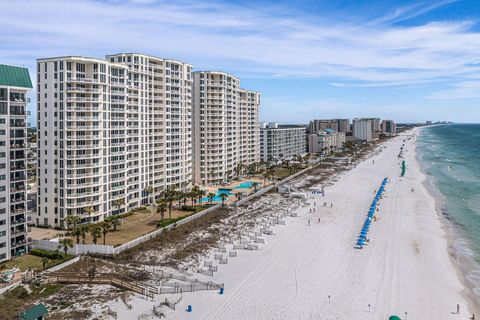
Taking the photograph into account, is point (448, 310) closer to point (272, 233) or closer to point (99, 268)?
point (272, 233)

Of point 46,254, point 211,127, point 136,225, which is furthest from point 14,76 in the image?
point 211,127

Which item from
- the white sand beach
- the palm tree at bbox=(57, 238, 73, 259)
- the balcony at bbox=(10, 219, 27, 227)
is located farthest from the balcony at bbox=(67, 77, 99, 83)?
the white sand beach

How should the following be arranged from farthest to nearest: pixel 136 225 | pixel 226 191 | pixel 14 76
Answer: pixel 226 191 < pixel 136 225 < pixel 14 76

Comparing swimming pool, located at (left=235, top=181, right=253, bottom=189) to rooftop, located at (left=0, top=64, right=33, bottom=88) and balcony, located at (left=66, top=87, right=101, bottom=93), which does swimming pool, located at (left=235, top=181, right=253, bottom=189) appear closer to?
balcony, located at (left=66, top=87, right=101, bottom=93)

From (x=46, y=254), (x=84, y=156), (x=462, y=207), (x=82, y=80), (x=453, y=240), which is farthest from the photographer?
(x=462, y=207)

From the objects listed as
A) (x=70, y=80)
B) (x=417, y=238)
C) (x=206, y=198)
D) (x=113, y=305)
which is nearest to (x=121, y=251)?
(x=113, y=305)

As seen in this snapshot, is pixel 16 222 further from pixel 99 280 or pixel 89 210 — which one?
pixel 99 280

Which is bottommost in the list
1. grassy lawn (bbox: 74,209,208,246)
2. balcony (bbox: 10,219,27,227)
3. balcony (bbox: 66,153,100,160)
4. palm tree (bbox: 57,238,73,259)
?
grassy lawn (bbox: 74,209,208,246)
